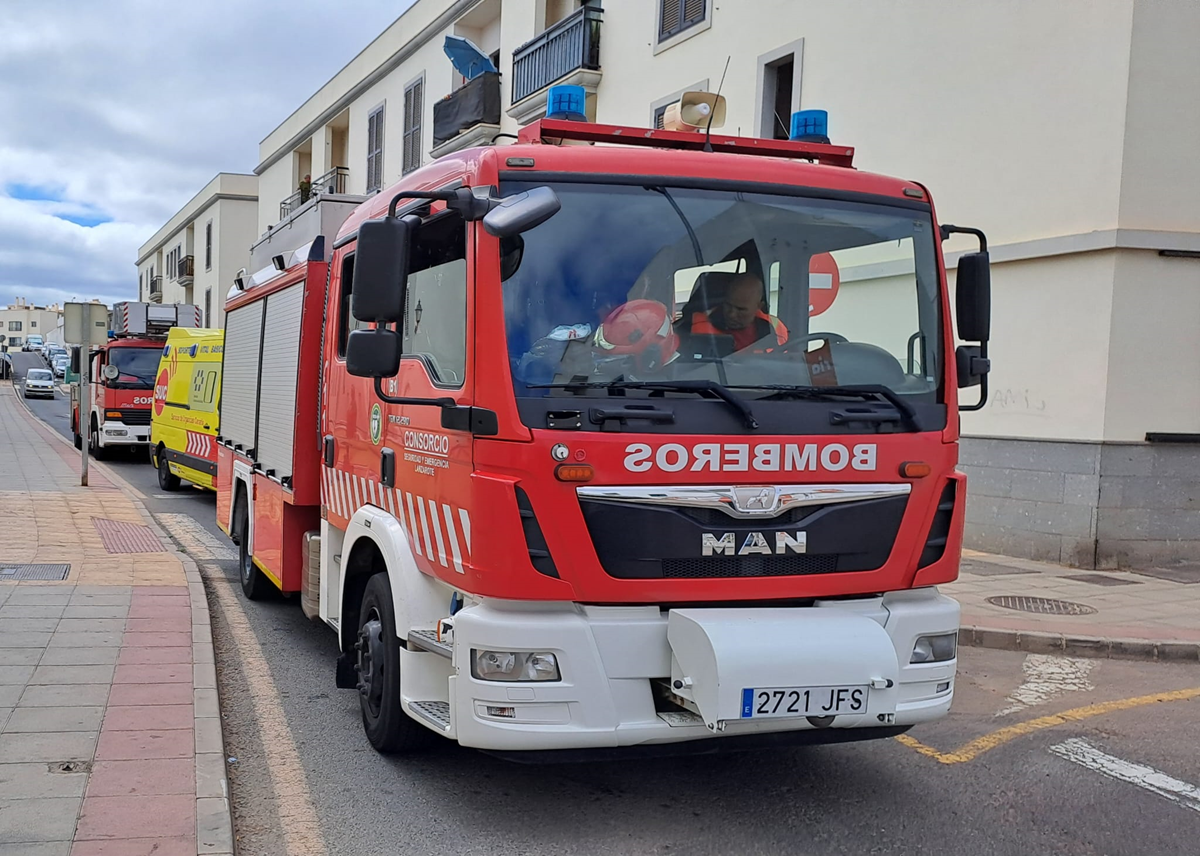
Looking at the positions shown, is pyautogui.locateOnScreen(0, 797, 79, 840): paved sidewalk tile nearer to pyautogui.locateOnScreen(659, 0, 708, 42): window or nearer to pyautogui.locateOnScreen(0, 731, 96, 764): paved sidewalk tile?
pyautogui.locateOnScreen(0, 731, 96, 764): paved sidewalk tile

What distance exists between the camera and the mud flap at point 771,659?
146 inches

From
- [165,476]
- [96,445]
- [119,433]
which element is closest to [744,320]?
[165,476]

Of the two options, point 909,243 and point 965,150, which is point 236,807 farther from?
point 965,150

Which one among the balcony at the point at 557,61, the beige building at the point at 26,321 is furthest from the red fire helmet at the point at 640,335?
the beige building at the point at 26,321

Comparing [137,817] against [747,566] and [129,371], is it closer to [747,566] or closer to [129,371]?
[747,566]

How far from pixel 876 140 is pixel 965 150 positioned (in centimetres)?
141

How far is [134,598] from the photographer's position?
7.78 metres

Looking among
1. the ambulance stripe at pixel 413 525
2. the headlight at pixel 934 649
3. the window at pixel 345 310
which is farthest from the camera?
the window at pixel 345 310

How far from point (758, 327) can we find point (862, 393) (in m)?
0.48

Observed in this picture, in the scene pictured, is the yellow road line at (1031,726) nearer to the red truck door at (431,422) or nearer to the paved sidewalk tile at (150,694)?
the red truck door at (431,422)

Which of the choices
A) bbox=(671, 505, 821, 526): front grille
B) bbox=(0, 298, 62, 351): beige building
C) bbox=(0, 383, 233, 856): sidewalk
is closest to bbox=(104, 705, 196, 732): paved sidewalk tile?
bbox=(0, 383, 233, 856): sidewalk

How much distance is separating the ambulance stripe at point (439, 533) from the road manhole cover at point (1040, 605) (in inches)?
219

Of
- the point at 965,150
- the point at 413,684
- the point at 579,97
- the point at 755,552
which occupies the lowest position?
the point at 413,684

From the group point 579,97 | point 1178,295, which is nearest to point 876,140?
point 1178,295
